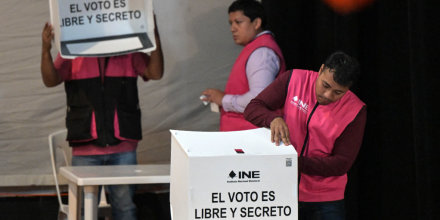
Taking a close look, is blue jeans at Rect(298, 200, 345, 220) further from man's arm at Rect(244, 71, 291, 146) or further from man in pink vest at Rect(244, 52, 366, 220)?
man's arm at Rect(244, 71, 291, 146)

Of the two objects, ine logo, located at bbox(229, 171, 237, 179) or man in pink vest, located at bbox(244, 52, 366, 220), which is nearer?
ine logo, located at bbox(229, 171, 237, 179)

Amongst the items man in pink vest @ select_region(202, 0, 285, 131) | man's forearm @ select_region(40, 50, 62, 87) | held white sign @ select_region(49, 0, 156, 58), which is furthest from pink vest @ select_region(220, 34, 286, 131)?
man's forearm @ select_region(40, 50, 62, 87)

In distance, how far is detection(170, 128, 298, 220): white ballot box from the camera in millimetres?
1896

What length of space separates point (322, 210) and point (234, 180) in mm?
483

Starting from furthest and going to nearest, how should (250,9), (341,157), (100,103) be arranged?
(100,103)
(250,9)
(341,157)

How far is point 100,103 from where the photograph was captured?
3176 mm

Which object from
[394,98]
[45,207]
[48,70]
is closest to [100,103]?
[48,70]

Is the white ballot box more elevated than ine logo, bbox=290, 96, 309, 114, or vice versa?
ine logo, bbox=290, 96, 309, 114

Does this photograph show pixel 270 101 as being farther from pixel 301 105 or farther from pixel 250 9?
pixel 250 9

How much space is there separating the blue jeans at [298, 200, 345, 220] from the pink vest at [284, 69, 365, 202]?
0.02 m

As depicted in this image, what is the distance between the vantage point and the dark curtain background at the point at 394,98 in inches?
102

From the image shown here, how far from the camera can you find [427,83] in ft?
8.55

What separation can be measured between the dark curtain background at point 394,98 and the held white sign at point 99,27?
953 millimetres

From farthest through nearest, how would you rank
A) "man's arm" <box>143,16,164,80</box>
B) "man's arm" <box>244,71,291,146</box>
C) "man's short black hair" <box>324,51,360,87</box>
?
"man's arm" <box>143,16,164,80</box>
"man's arm" <box>244,71,291,146</box>
"man's short black hair" <box>324,51,360,87</box>
